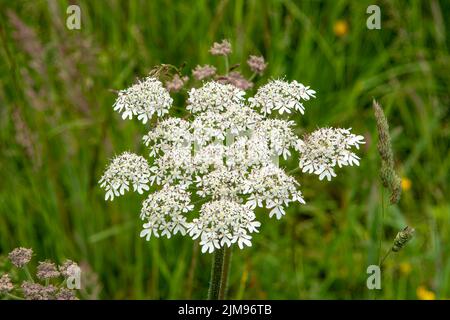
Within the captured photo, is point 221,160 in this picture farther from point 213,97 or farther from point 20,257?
point 20,257

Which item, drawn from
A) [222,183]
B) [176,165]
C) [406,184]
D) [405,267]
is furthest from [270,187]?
[406,184]

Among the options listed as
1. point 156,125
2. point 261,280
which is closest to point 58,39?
point 156,125

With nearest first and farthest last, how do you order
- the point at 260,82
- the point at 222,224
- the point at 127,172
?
the point at 222,224 → the point at 127,172 → the point at 260,82

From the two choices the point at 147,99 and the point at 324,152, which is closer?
the point at 324,152

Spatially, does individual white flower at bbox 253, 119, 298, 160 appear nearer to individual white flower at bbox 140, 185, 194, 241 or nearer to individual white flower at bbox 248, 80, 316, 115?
individual white flower at bbox 248, 80, 316, 115

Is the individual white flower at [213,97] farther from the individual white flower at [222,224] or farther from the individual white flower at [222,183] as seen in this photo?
the individual white flower at [222,224]

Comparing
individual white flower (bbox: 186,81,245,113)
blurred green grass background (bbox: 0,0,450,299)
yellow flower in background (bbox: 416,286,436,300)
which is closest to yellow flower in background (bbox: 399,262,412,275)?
blurred green grass background (bbox: 0,0,450,299)

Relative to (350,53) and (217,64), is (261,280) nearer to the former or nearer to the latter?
(217,64)
